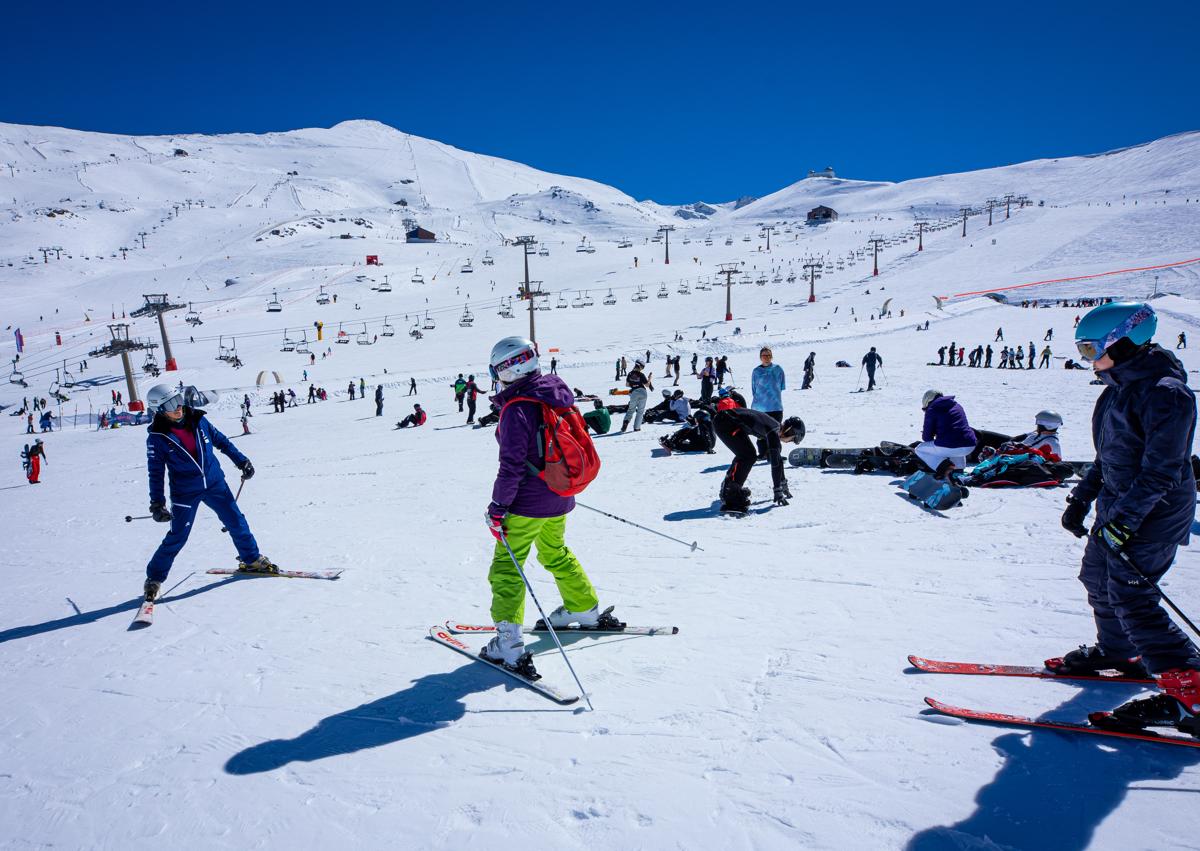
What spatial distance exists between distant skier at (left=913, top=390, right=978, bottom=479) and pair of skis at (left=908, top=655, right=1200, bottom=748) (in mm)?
4258

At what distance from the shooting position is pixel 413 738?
296 centimetres

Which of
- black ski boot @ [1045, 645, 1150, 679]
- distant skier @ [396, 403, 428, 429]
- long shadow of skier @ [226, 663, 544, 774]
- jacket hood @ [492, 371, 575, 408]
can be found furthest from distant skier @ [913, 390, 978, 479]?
distant skier @ [396, 403, 428, 429]

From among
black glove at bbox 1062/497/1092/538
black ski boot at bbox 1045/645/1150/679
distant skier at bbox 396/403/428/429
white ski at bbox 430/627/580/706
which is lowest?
distant skier at bbox 396/403/428/429

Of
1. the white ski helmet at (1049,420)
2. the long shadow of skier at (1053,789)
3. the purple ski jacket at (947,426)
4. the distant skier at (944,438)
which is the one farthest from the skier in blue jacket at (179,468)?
the white ski helmet at (1049,420)

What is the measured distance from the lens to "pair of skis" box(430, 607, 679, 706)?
3.42 m

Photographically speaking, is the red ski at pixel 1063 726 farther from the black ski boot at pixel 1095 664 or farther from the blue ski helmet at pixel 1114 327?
the blue ski helmet at pixel 1114 327

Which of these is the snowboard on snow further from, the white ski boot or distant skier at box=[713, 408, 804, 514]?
the white ski boot

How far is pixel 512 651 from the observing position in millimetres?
3518

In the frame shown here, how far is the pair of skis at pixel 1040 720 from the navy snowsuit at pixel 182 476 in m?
5.04

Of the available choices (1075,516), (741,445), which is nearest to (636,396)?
(741,445)

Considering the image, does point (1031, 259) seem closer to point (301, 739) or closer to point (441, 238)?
point (301, 739)

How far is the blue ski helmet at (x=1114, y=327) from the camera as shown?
266cm

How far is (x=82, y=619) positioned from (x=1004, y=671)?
20.7 ft

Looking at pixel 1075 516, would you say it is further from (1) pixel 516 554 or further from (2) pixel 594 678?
(1) pixel 516 554
